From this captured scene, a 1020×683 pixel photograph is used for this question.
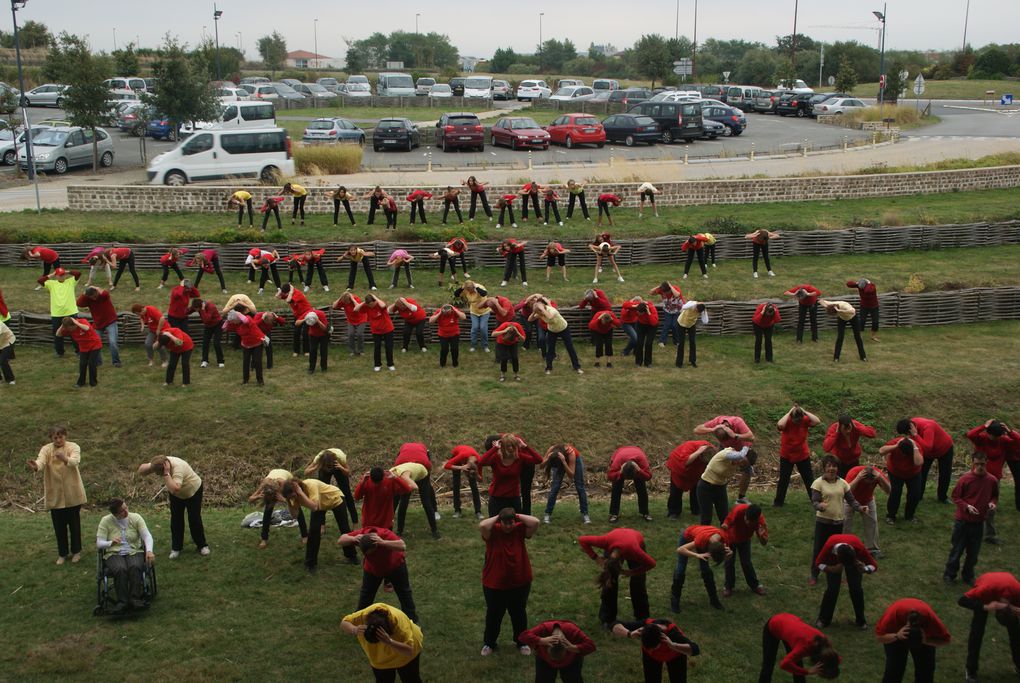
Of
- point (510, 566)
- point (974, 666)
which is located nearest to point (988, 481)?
point (974, 666)

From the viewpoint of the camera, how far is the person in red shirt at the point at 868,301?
17.8 metres

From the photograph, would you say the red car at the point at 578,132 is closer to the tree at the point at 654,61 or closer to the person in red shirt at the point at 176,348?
the person in red shirt at the point at 176,348

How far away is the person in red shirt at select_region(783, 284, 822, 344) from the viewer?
17.9 meters

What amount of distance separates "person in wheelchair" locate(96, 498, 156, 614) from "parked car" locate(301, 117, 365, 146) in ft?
92.4

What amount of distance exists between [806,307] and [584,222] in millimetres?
8381

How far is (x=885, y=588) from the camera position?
10.7 metres

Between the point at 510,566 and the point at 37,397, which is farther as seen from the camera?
the point at 37,397

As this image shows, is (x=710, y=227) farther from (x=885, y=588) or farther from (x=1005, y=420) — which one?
(x=885, y=588)

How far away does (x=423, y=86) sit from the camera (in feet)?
201

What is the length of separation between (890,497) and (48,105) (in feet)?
160

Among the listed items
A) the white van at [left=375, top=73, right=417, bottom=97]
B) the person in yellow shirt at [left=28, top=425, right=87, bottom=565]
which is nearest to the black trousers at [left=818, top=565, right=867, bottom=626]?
the person in yellow shirt at [left=28, top=425, right=87, bottom=565]

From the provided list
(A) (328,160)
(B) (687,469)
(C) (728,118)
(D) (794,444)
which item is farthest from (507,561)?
(C) (728,118)

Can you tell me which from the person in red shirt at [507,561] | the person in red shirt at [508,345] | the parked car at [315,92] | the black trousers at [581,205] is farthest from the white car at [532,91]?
the person in red shirt at [507,561]

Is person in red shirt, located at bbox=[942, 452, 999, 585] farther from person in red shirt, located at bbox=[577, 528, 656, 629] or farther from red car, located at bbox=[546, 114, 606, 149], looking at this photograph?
red car, located at bbox=[546, 114, 606, 149]
